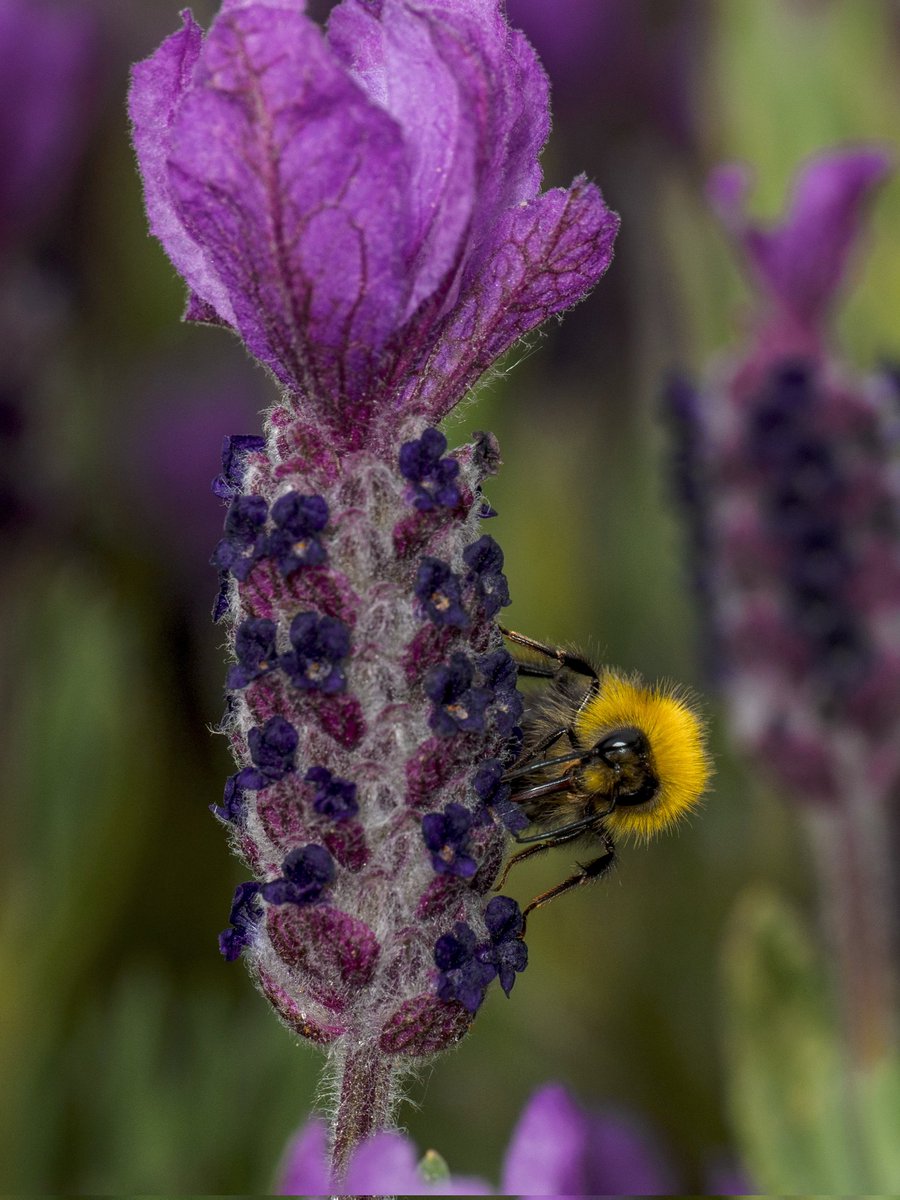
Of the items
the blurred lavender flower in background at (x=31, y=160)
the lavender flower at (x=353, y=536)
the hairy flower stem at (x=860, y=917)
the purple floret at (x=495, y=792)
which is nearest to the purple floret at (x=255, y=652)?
the lavender flower at (x=353, y=536)

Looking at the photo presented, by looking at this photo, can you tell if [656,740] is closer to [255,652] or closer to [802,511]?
[255,652]

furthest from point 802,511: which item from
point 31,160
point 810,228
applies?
point 31,160

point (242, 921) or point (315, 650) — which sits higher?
point (315, 650)

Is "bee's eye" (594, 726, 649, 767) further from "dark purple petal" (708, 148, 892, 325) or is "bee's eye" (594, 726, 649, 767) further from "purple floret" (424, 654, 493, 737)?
"dark purple petal" (708, 148, 892, 325)

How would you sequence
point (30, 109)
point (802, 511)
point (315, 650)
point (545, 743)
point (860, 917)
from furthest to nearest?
point (30, 109) → point (860, 917) → point (802, 511) → point (545, 743) → point (315, 650)

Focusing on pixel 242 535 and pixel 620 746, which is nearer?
pixel 242 535

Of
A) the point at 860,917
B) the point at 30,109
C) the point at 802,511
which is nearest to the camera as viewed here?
the point at 802,511

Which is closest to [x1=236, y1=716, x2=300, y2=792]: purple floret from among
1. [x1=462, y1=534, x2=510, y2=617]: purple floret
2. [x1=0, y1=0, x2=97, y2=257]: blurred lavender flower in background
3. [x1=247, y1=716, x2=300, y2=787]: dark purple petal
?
[x1=247, y1=716, x2=300, y2=787]: dark purple petal

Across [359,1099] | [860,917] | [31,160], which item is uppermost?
[31,160]
